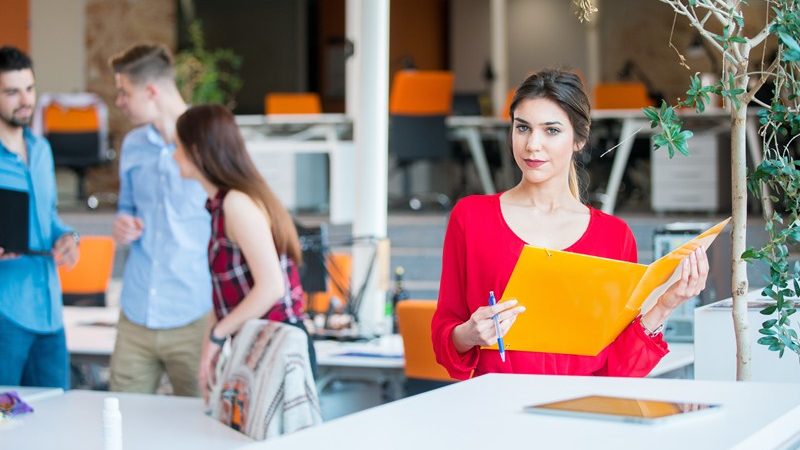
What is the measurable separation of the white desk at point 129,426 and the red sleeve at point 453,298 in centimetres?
69

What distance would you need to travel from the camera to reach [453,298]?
2.52 metres

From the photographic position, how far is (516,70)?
53.4ft

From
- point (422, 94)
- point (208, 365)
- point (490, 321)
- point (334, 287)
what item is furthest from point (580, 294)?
point (422, 94)

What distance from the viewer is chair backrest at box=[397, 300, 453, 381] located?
14.1 feet

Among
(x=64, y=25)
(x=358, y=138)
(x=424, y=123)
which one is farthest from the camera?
(x=64, y=25)

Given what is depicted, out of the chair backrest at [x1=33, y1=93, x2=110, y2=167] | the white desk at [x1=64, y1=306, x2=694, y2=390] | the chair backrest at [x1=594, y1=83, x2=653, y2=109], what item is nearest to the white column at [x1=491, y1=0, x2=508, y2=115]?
the chair backrest at [x1=594, y1=83, x2=653, y2=109]

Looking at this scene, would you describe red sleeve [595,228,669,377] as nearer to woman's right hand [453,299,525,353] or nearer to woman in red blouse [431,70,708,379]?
woman in red blouse [431,70,708,379]

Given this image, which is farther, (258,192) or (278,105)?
(278,105)

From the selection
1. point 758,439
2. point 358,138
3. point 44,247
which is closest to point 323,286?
point 358,138

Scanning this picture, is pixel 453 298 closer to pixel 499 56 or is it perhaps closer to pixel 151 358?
pixel 151 358

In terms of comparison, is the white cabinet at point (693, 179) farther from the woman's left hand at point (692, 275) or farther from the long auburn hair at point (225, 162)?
the woman's left hand at point (692, 275)

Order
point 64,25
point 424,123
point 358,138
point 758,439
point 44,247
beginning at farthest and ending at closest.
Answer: point 64,25 → point 424,123 → point 358,138 → point 44,247 → point 758,439

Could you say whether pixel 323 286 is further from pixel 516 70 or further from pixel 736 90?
pixel 516 70

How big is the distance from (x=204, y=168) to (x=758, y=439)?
2.25 m
